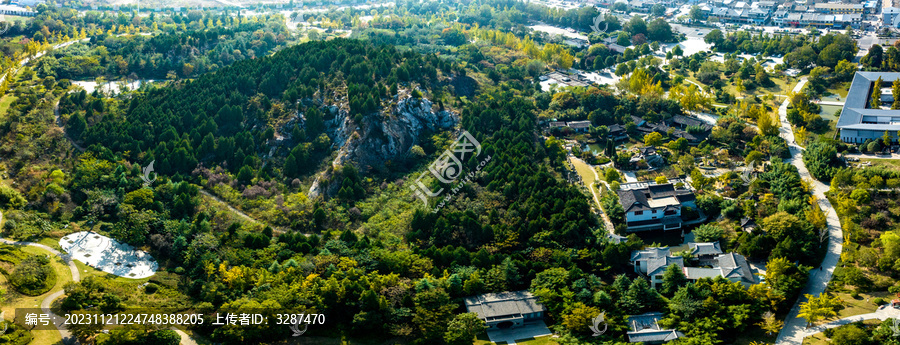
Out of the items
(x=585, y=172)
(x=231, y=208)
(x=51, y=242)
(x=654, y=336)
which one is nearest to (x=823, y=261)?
(x=654, y=336)

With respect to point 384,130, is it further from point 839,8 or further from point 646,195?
point 839,8

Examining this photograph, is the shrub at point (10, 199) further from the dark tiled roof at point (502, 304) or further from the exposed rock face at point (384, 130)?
the dark tiled roof at point (502, 304)

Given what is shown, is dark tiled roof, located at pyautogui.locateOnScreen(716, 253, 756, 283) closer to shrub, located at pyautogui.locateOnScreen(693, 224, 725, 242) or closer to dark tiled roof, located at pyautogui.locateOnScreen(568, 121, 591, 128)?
shrub, located at pyautogui.locateOnScreen(693, 224, 725, 242)

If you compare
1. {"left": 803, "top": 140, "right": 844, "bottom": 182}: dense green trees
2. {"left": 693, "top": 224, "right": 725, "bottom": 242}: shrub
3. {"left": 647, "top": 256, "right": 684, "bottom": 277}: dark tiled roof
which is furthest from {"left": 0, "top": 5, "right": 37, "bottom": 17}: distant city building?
{"left": 803, "top": 140, "right": 844, "bottom": 182}: dense green trees

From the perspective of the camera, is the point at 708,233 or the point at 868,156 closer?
the point at 708,233

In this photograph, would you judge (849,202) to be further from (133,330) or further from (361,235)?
(133,330)

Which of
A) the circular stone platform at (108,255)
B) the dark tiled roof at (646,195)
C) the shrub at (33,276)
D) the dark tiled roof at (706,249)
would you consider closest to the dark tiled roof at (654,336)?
the dark tiled roof at (706,249)
